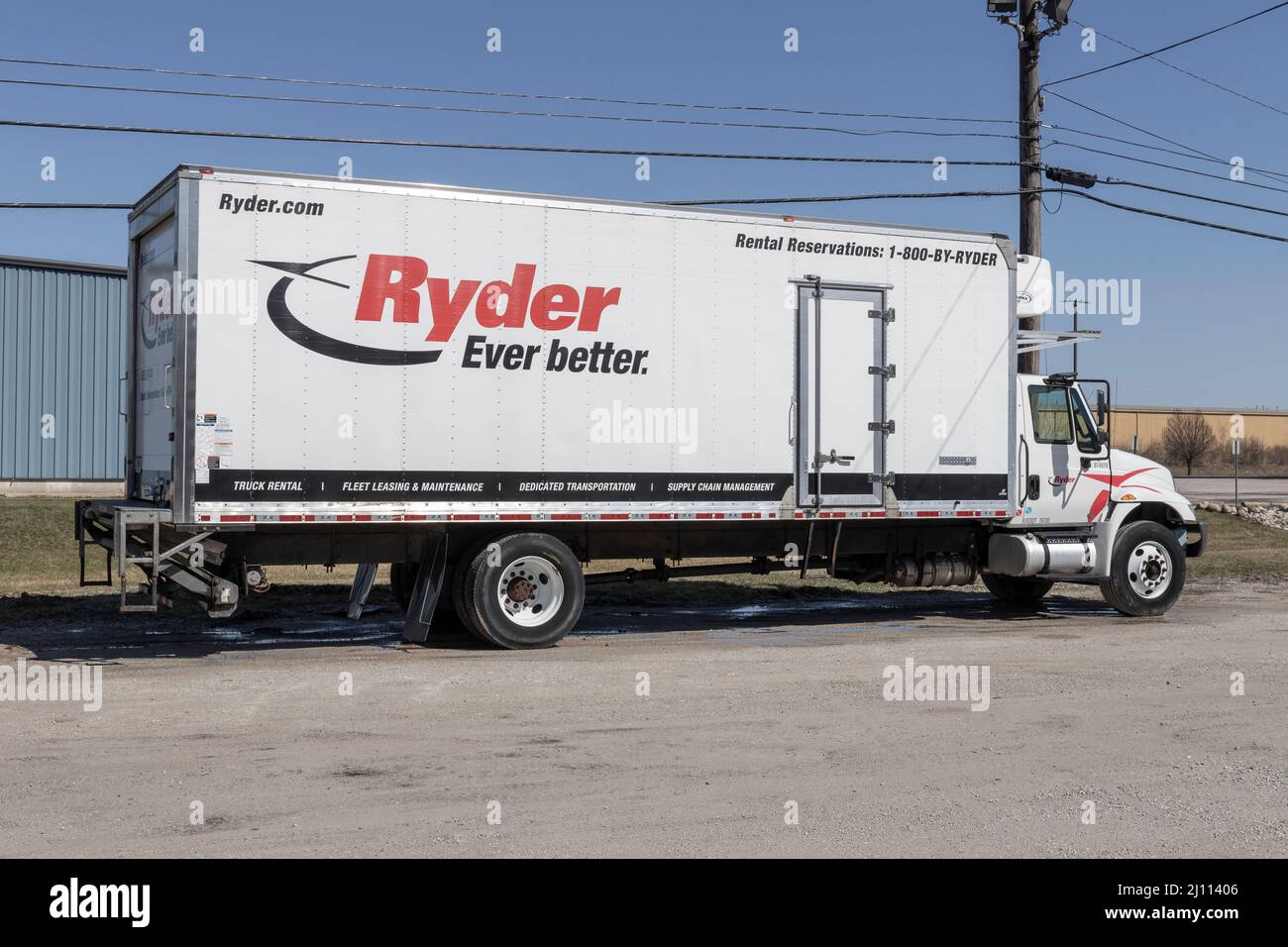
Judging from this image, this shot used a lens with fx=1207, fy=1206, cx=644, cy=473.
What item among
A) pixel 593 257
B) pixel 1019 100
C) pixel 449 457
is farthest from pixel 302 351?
pixel 1019 100

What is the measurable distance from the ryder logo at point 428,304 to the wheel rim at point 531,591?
224 centimetres

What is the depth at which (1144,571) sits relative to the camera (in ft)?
48.8

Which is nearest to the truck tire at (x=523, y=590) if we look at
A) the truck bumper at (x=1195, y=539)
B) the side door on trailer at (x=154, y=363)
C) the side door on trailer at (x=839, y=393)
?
the side door on trailer at (x=839, y=393)

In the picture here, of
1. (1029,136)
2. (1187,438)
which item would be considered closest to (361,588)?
(1029,136)

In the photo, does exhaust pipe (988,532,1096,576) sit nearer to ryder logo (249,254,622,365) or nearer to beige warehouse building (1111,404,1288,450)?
ryder logo (249,254,622,365)

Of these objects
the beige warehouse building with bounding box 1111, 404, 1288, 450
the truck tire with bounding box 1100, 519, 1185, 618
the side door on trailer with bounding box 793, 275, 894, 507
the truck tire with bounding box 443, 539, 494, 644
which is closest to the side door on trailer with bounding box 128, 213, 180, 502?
the truck tire with bounding box 443, 539, 494, 644

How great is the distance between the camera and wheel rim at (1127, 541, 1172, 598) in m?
14.8

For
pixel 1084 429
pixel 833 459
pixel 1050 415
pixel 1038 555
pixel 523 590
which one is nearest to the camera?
pixel 523 590

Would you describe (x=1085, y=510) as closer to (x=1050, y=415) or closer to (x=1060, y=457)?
(x=1060, y=457)

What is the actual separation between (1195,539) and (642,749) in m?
10.5

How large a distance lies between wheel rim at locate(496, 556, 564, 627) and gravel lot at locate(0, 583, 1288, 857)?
46 cm

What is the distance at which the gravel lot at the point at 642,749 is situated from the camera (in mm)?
5949

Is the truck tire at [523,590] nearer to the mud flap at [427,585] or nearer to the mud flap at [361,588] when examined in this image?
the mud flap at [427,585]

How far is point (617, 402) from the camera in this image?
39.5 feet
